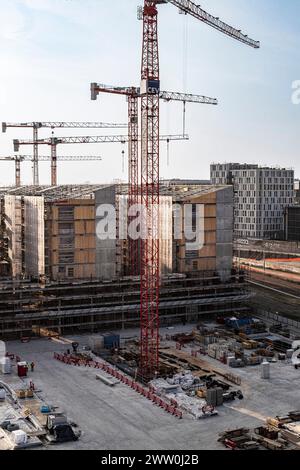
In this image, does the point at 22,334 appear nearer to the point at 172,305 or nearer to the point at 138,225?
the point at 172,305

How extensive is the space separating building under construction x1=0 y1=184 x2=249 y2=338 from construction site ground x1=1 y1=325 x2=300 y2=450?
853 cm

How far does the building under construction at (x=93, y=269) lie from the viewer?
62.9 metres

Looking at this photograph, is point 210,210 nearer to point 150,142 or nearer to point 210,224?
point 210,224

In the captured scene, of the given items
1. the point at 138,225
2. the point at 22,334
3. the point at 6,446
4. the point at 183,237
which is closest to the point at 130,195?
the point at 138,225

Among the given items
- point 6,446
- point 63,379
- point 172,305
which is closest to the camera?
point 6,446

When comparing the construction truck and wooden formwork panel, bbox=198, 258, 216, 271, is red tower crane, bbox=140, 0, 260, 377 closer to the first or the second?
the construction truck

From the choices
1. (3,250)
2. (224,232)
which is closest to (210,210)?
(224,232)

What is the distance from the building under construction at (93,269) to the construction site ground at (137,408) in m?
8.53

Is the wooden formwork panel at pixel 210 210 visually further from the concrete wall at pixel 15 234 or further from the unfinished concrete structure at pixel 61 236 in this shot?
the concrete wall at pixel 15 234

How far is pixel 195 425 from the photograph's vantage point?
→ 40.0 meters

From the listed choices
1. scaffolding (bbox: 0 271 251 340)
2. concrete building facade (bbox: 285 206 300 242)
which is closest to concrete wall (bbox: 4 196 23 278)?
scaffolding (bbox: 0 271 251 340)

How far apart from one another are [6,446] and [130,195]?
4871 cm

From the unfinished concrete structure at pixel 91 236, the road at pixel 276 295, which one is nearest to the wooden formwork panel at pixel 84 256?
the unfinished concrete structure at pixel 91 236

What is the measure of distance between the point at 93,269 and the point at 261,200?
83.8m
